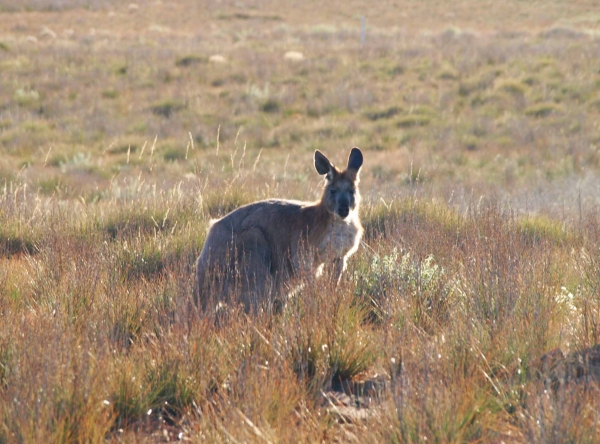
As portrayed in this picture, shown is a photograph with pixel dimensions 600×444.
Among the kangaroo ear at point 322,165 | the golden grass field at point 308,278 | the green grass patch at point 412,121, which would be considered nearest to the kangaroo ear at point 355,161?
the kangaroo ear at point 322,165

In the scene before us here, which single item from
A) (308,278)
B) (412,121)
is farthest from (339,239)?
(412,121)

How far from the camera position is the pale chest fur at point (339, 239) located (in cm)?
601

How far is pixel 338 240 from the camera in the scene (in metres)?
6.12

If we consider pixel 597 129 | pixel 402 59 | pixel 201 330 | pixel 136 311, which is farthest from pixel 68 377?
pixel 402 59

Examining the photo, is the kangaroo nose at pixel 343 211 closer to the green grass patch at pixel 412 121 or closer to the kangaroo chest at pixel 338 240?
the kangaroo chest at pixel 338 240

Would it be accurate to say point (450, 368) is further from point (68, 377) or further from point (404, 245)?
point (404, 245)

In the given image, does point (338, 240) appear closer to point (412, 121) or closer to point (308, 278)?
point (308, 278)

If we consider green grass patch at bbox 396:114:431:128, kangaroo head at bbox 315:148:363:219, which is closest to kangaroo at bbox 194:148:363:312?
kangaroo head at bbox 315:148:363:219

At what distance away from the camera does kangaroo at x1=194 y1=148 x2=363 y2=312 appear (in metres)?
5.68

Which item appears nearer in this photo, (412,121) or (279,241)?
(279,241)

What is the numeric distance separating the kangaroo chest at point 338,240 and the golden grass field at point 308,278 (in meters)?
0.24

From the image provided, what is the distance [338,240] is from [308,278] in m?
0.99

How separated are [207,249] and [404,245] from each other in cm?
180

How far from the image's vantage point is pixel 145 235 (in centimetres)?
828
